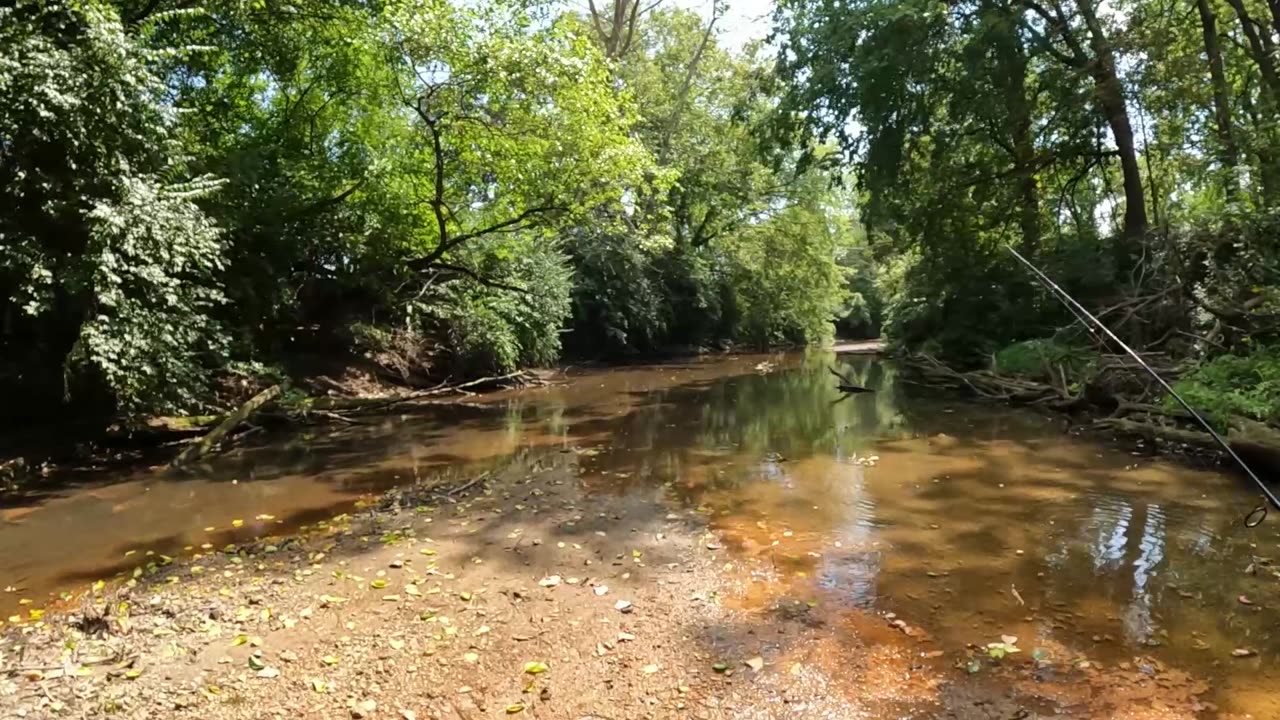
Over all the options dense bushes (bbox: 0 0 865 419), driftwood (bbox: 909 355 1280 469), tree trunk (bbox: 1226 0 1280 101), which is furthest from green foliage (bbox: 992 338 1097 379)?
dense bushes (bbox: 0 0 865 419)

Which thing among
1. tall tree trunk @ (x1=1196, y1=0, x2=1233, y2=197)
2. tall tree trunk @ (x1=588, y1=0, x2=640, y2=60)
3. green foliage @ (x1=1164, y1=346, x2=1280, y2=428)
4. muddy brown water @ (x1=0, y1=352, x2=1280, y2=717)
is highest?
tall tree trunk @ (x1=588, y1=0, x2=640, y2=60)

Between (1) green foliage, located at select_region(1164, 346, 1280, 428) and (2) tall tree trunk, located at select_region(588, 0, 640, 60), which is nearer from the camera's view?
(1) green foliage, located at select_region(1164, 346, 1280, 428)

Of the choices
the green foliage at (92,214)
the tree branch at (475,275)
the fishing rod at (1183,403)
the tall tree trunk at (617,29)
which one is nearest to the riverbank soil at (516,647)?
the fishing rod at (1183,403)

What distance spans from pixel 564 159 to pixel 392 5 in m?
4.39

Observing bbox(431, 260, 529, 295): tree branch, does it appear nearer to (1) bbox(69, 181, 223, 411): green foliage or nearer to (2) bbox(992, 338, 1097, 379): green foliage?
(1) bbox(69, 181, 223, 411): green foliage

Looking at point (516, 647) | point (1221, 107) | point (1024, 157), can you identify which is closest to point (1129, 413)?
point (1221, 107)

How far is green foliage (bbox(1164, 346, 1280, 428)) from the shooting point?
869 cm

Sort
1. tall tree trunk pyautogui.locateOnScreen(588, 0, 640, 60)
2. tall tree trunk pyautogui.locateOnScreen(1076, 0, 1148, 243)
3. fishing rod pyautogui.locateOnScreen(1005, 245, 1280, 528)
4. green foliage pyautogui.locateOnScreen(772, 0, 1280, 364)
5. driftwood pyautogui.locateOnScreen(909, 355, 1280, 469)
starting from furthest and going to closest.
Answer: tall tree trunk pyautogui.locateOnScreen(588, 0, 640, 60) < tall tree trunk pyautogui.locateOnScreen(1076, 0, 1148, 243) < green foliage pyautogui.locateOnScreen(772, 0, 1280, 364) < driftwood pyautogui.locateOnScreen(909, 355, 1280, 469) < fishing rod pyautogui.locateOnScreen(1005, 245, 1280, 528)

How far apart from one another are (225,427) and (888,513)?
9.62m

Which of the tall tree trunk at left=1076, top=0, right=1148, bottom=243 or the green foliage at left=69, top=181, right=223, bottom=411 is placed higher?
the tall tree trunk at left=1076, top=0, right=1148, bottom=243

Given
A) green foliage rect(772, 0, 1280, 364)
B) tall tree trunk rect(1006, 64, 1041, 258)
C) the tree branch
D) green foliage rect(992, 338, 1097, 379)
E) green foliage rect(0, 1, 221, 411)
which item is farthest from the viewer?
the tree branch

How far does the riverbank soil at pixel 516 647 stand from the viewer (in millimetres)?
3605

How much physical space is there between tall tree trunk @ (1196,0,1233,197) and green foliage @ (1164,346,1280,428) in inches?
179

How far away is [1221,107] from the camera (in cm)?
1376
